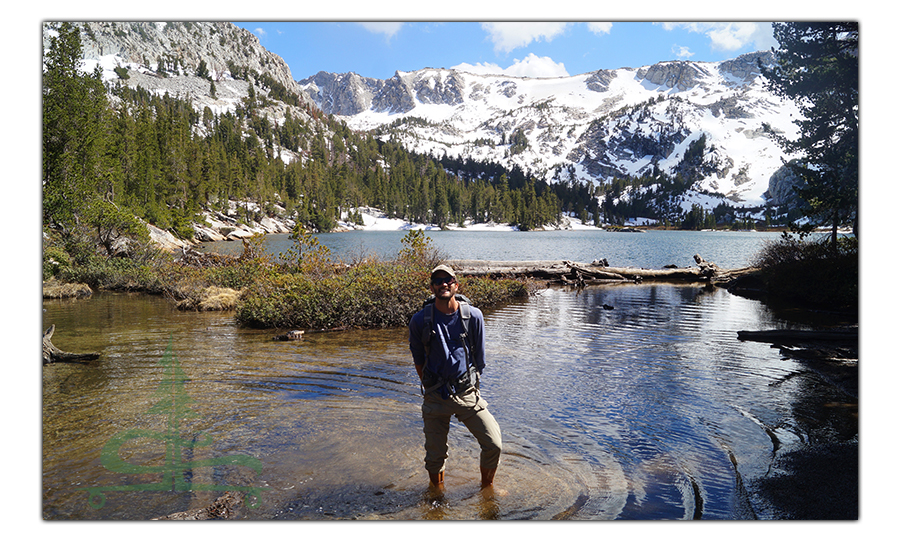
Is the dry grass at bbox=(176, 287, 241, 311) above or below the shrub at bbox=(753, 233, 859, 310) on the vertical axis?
below

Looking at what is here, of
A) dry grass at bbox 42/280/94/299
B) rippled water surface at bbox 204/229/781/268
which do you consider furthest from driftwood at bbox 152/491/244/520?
dry grass at bbox 42/280/94/299

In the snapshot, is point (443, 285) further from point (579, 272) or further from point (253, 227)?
point (253, 227)

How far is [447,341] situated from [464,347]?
163mm

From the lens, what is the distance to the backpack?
4.67 meters

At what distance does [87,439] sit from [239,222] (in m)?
94.7

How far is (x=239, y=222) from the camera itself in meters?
94.7

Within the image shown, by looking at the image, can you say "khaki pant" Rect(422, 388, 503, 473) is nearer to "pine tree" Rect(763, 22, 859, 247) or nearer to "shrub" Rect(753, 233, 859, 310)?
"pine tree" Rect(763, 22, 859, 247)

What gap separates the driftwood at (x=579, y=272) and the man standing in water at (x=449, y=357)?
1991cm

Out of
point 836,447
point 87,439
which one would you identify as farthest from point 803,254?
point 87,439

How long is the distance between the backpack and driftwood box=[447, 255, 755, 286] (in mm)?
19996

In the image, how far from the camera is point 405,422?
24.6 feet

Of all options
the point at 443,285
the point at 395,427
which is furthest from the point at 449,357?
the point at 395,427

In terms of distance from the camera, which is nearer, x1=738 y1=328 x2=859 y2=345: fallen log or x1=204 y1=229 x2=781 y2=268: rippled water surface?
x1=738 y1=328 x2=859 y2=345: fallen log

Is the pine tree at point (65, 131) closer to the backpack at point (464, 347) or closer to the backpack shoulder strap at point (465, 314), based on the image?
the backpack at point (464, 347)
